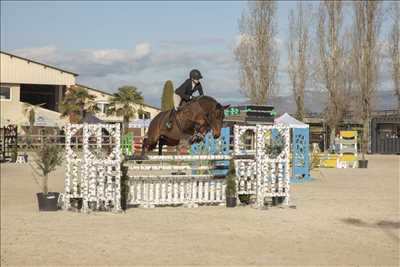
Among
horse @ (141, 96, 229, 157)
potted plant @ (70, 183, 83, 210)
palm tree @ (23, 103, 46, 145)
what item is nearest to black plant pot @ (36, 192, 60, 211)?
potted plant @ (70, 183, 83, 210)

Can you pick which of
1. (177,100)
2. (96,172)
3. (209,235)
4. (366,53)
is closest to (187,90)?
(177,100)

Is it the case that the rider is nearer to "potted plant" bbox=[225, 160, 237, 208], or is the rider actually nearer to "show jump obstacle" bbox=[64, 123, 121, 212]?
"show jump obstacle" bbox=[64, 123, 121, 212]

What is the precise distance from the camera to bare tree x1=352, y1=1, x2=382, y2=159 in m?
42.9

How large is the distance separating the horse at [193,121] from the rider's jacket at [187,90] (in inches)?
15.3

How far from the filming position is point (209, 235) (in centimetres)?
864

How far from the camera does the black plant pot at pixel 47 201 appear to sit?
11430 millimetres

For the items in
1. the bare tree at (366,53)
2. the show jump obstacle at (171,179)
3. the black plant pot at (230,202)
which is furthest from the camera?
the bare tree at (366,53)

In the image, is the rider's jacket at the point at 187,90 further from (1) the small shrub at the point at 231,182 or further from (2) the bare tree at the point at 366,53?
(2) the bare tree at the point at 366,53

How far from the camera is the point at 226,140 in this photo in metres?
16.5

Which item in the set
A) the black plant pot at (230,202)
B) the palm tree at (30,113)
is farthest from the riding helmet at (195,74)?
the palm tree at (30,113)

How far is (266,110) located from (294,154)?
15.1m

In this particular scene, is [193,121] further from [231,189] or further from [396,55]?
[396,55]

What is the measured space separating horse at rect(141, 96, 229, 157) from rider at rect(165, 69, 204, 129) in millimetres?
361

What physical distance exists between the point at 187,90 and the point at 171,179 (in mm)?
3562
